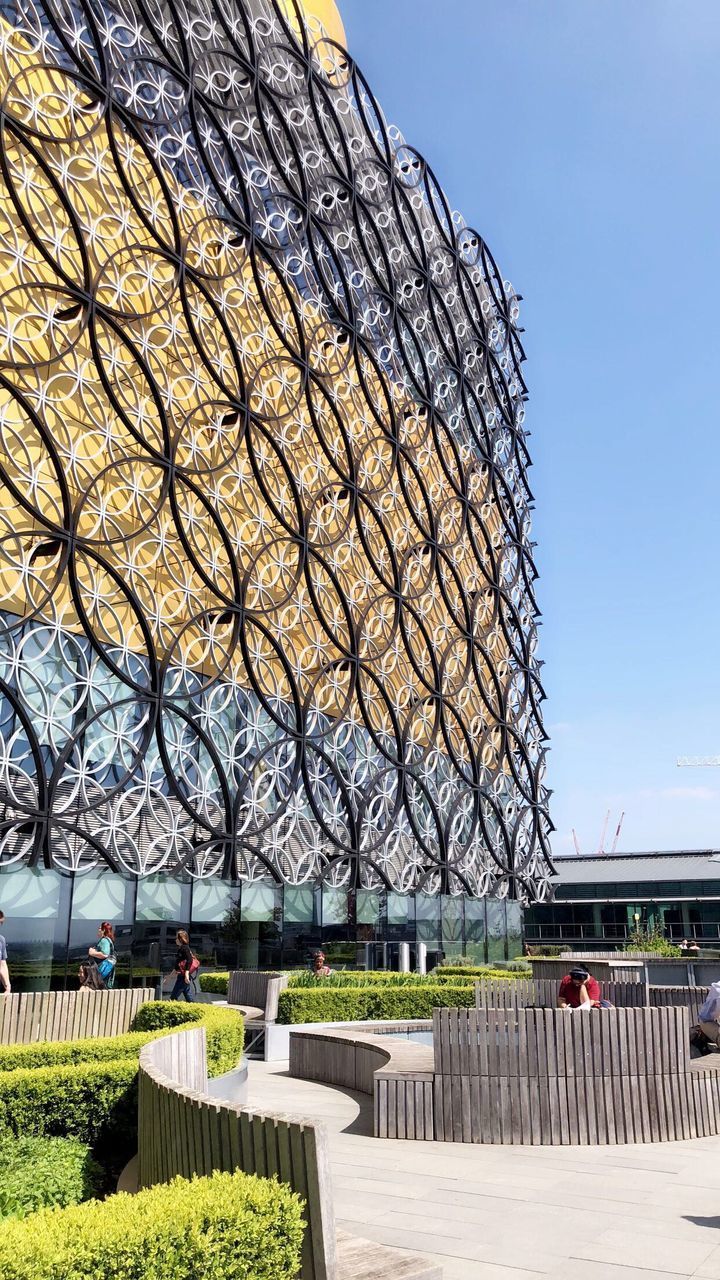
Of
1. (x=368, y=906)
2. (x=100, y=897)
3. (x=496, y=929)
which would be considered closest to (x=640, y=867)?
(x=496, y=929)

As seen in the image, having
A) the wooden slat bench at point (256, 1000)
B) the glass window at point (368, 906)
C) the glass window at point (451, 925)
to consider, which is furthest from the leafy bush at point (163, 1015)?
the glass window at point (451, 925)

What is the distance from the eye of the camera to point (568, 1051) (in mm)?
10328

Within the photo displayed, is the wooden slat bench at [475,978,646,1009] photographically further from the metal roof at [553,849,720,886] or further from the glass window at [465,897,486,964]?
the metal roof at [553,849,720,886]

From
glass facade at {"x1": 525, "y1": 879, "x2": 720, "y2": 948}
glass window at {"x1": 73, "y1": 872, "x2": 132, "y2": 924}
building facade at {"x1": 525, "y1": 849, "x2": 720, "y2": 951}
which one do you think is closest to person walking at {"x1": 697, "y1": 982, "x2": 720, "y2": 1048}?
glass window at {"x1": 73, "y1": 872, "x2": 132, "y2": 924}

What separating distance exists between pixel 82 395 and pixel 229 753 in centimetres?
894

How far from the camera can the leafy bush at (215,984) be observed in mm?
23656

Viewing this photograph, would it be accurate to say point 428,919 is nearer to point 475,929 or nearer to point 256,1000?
point 475,929

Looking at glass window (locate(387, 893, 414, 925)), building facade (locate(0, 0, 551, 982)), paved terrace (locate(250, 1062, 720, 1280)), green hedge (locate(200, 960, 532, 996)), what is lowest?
paved terrace (locate(250, 1062, 720, 1280))

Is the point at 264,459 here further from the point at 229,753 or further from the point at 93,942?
the point at 93,942

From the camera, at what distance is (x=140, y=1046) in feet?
35.4

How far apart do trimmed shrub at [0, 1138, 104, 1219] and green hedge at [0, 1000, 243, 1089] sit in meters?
0.87

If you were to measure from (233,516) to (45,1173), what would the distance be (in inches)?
808

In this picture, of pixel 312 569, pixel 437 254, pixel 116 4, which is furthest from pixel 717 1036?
pixel 437 254

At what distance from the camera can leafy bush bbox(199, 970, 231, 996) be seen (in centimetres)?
2366
